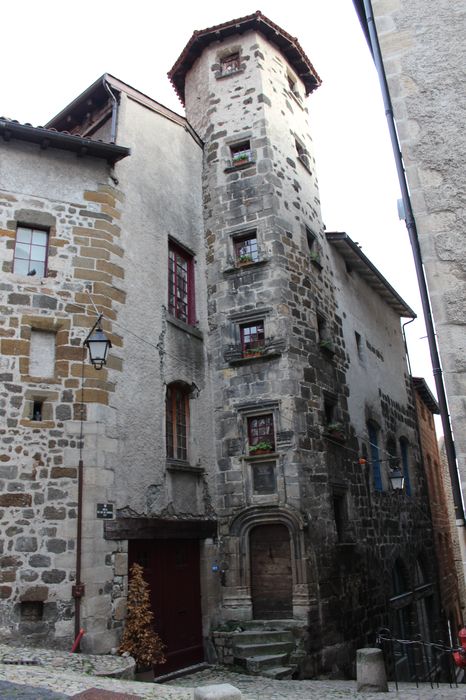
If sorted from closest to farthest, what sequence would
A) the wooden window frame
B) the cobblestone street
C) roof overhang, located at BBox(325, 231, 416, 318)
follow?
the cobblestone street → the wooden window frame → roof overhang, located at BBox(325, 231, 416, 318)

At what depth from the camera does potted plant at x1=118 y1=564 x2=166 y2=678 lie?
859 centimetres

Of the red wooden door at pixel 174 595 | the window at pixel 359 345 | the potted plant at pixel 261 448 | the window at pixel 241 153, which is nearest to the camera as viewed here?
the red wooden door at pixel 174 595

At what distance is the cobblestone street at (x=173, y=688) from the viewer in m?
5.45

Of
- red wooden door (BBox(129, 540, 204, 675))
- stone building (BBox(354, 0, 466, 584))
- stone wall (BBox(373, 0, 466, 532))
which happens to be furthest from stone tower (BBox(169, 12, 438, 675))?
stone wall (BBox(373, 0, 466, 532))

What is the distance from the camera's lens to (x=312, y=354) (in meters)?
12.3

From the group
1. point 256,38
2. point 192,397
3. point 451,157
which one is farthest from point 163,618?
point 256,38

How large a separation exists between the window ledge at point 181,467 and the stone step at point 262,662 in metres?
3.15

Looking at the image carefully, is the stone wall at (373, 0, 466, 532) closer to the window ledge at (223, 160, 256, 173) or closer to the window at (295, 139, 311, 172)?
the window ledge at (223, 160, 256, 173)

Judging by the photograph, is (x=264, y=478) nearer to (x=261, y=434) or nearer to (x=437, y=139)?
(x=261, y=434)

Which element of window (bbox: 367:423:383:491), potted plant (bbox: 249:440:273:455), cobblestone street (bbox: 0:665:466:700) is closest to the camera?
cobblestone street (bbox: 0:665:466:700)

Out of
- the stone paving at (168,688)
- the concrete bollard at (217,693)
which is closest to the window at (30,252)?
the stone paving at (168,688)

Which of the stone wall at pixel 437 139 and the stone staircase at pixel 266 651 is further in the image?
the stone staircase at pixel 266 651

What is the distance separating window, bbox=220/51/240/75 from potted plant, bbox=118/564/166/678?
11.3 metres

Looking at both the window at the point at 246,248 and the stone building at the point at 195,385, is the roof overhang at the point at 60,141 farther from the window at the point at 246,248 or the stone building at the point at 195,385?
the window at the point at 246,248
